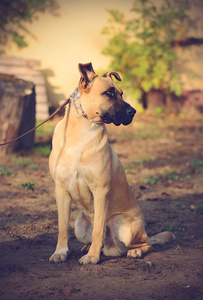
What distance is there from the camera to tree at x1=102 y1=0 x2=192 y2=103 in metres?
13.0

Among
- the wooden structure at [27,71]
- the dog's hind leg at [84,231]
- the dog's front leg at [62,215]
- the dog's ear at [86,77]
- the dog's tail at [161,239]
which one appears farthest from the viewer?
the wooden structure at [27,71]

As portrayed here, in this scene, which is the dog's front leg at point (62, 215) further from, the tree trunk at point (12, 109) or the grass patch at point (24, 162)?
the tree trunk at point (12, 109)

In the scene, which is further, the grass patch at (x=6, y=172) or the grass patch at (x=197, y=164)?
the grass patch at (x=197, y=164)

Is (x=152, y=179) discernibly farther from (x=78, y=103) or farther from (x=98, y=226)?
(x=78, y=103)

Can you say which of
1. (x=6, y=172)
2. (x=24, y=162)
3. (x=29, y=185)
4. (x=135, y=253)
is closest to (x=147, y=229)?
(x=135, y=253)

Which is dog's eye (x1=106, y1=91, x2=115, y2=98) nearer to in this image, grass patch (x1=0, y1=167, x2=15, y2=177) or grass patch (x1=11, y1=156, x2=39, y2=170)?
grass patch (x1=0, y1=167, x2=15, y2=177)

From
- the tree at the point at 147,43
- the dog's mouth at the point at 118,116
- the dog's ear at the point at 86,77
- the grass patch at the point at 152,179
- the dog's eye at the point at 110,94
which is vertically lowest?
the grass patch at the point at 152,179

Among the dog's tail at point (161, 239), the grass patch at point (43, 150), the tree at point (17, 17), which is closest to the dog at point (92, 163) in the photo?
the dog's tail at point (161, 239)

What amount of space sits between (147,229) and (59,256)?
1.58 metres

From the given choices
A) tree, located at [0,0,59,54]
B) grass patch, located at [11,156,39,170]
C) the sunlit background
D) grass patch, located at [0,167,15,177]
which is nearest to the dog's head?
grass patch, located at [0,167,15,177]

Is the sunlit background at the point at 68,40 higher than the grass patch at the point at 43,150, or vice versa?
the sunlit background at the point at 68,40

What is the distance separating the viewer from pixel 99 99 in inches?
154

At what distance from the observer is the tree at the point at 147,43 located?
13.0m

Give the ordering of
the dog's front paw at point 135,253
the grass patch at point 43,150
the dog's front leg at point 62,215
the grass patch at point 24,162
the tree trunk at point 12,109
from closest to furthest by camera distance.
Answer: the dog's front leg at point 62,215
the dog's front paw at point 135,253
the grass patch at point 24,162
the tree trunk at point 12,109
the grass patch at point 43,150
